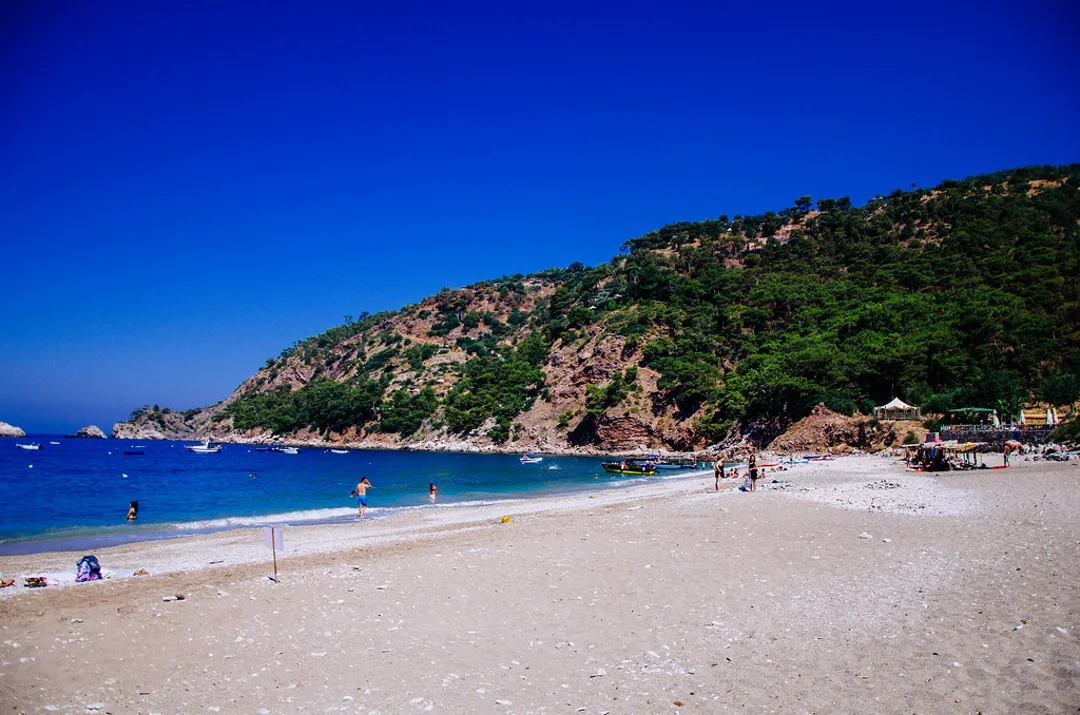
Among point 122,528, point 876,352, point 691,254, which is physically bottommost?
point 122,528

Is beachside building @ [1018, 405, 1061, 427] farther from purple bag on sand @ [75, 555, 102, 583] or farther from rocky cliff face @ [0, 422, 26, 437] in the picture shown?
rocky cliff face @ [0, 422, 26, 437]

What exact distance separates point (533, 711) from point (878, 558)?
325 inches

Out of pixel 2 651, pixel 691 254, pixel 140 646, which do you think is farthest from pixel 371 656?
pixel 691 254

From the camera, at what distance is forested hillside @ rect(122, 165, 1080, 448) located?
187 ft

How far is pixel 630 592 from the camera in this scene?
10039 mm

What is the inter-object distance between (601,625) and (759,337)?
256 ft

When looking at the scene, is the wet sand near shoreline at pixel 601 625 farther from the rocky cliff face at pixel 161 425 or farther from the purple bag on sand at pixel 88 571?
the rocky cliff face at pixel 161 425

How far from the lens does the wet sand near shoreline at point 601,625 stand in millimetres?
6188

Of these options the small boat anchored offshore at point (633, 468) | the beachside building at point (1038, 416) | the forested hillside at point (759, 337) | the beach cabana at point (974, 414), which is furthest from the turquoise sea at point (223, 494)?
the beachside building at point (1038, 416)

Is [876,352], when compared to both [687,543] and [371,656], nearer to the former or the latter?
[687,543]

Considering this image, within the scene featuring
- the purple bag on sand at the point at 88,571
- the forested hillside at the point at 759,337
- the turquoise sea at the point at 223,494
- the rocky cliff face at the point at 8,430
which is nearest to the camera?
the purple bag on sand at the point at 88,571

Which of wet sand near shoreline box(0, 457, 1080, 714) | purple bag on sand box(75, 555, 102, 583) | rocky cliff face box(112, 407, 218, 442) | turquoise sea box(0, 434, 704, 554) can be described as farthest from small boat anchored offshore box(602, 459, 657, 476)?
rocky cliff face box(112, 407, 218, 442)

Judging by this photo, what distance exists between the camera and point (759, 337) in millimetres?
81000

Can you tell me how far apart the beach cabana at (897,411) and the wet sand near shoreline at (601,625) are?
40283mm
